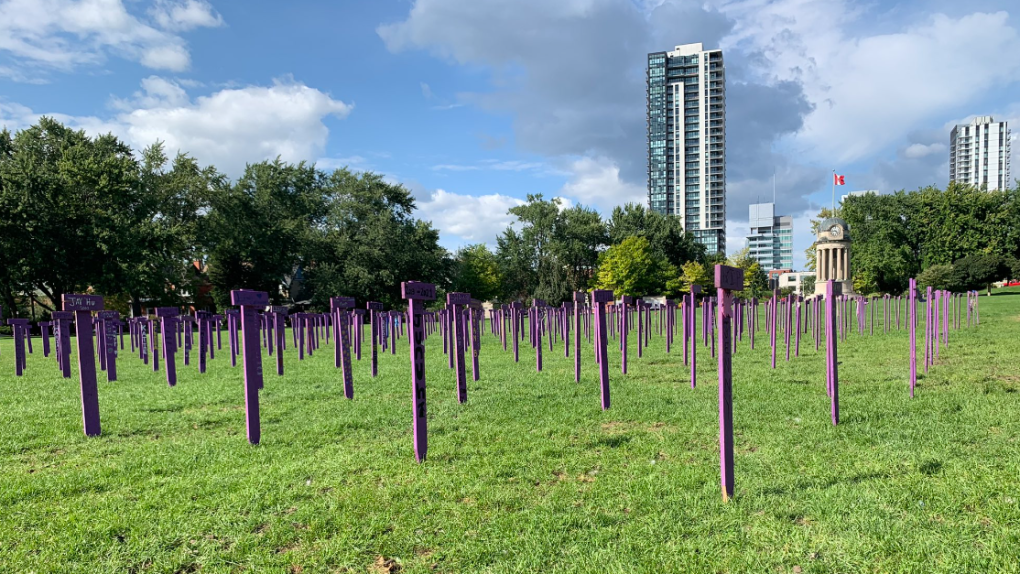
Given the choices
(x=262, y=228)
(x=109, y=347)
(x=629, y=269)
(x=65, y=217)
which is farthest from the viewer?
(x=629, y=269)

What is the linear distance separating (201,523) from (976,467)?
5.81 meters

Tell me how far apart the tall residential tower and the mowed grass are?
5561 inches

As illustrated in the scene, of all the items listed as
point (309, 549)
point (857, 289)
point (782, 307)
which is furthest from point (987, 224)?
point (309, 549)

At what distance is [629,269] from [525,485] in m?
55.4

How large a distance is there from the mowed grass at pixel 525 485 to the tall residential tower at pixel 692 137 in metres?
141

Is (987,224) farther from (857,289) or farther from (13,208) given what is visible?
(13,208)

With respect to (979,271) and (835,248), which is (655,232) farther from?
(979,271)

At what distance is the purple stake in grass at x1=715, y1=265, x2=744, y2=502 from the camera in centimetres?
399

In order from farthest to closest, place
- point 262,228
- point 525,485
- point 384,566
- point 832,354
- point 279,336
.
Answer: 1. point 262,228
2. point 279,336
3. point 832,354
4. point 525,485
5. point 384,566

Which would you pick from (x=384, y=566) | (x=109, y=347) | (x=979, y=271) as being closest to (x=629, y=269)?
(x=979, y=271)

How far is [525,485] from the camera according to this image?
4.35m

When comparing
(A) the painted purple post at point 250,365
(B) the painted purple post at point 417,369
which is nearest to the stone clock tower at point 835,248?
(B) the painted purple post at point 417,369

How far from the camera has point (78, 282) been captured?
32.9m

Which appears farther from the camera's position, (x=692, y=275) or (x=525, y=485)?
(x=692, y=275)
